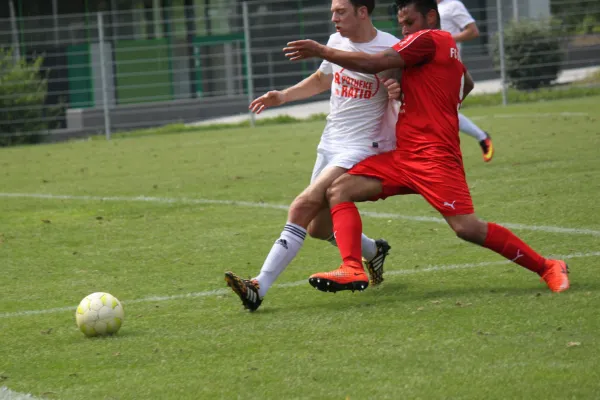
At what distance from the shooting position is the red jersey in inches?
229


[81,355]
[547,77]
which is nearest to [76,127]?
[547,77]

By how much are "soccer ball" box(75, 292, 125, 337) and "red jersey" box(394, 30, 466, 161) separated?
6.02 ft

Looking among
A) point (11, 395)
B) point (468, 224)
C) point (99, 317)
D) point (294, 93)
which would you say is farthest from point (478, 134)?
point (11, 395)

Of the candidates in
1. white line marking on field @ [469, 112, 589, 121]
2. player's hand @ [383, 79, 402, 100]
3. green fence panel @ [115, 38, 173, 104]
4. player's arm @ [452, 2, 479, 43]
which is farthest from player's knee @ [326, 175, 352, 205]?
green fence panel @ [115, 38, 173, 104]

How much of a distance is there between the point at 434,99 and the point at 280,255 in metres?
1.21

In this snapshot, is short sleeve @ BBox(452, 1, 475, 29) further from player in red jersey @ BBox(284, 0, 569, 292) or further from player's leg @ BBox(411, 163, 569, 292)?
player's leg @ BBox(411, 163, 569, 292)

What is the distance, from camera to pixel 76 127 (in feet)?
84.5

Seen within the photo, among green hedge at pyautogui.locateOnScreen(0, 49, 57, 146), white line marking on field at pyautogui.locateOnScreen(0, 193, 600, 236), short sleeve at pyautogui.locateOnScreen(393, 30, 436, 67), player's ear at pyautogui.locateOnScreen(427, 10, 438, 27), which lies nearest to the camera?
short sleeve at pyautogui.locateOnScreen(393, 30, 436, 67)

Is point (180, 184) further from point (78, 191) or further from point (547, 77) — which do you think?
point (547, 77)

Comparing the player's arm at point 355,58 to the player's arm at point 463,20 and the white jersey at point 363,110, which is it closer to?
the white jersey at point 363,110

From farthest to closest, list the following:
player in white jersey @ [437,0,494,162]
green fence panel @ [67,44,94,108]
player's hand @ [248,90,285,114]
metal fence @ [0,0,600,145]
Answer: green fence panel @ [67,44,94,108], metal fence @ [0,0,600,145], player in white jersey @ [437,0,494,162], player's hand @ [248,90,285,114]

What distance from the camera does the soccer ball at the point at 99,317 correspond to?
17.3 feet

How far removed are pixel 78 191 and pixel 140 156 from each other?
4.59m

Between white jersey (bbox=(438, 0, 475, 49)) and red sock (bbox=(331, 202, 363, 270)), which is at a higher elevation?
white jersey (bbox=(438, 0, 475, 49))
